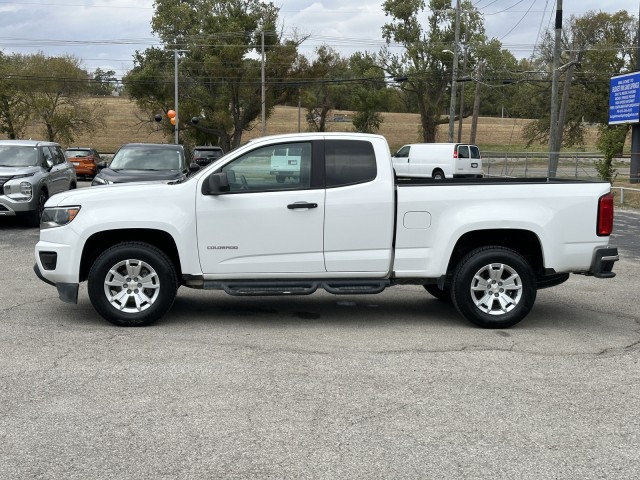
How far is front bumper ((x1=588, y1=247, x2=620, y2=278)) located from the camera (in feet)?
24.3

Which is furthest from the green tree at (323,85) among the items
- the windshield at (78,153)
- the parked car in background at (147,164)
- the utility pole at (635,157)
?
the parked car in background at (147,164)

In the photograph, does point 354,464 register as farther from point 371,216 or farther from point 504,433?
point 371,216

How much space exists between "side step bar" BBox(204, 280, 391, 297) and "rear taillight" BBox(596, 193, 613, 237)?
6.89 ft

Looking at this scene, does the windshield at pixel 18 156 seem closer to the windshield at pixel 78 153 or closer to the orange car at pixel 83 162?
the orange car at pixel 83 162

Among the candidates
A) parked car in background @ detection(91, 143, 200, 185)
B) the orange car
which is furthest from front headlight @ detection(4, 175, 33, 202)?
the orange car

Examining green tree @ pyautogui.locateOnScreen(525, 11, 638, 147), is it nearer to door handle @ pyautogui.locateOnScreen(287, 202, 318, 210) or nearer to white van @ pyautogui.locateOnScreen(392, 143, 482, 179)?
white van @ pyautogui.locateOnScreen(392, 143, 482, 179)

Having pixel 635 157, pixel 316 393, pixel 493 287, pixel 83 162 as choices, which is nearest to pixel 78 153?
pixel 83 162

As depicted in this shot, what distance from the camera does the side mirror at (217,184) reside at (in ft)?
23.6

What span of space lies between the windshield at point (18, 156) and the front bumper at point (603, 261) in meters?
12.1

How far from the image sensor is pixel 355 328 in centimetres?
750

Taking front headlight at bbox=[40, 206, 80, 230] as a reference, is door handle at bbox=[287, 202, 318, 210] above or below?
above

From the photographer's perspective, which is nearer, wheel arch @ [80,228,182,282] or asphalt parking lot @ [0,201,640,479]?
asphalt parking lot @ [0,201,640,479]

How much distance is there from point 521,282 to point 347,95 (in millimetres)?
67455

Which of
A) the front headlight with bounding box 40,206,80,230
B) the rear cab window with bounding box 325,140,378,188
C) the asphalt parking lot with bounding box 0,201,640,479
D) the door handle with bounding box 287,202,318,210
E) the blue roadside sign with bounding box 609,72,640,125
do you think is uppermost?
the blue roadside sign with bounding box 609,72,640,125
